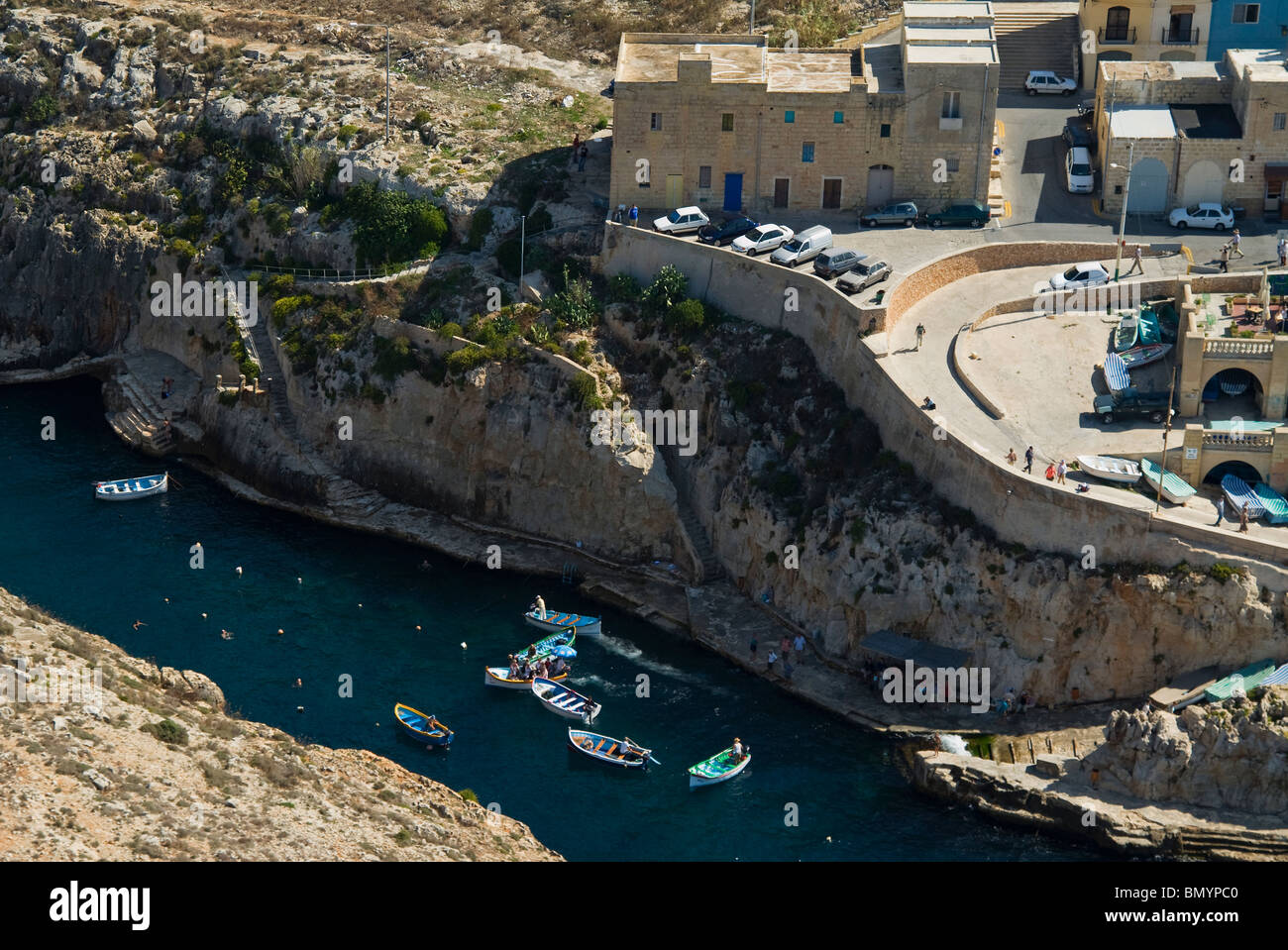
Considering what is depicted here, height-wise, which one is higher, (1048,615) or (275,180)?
(275,180)

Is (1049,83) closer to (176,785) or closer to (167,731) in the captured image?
(167,731)

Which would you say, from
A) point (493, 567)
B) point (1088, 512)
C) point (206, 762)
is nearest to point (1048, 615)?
point (1088, 512)

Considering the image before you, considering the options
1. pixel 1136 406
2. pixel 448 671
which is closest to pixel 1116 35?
pixel 1136 406

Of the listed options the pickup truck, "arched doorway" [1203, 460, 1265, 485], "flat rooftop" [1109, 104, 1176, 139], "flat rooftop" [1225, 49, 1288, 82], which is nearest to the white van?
"flat rooftop" [1109, 104, 1176, 139]

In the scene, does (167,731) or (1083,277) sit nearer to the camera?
(167,731)

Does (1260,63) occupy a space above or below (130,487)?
above

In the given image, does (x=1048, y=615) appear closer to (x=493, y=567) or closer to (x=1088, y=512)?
(x=1088, y=512)

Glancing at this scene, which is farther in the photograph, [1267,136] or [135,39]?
[135,39]

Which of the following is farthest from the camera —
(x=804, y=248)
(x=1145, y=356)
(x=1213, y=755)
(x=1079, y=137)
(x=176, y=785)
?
(x=1079, y=137)
